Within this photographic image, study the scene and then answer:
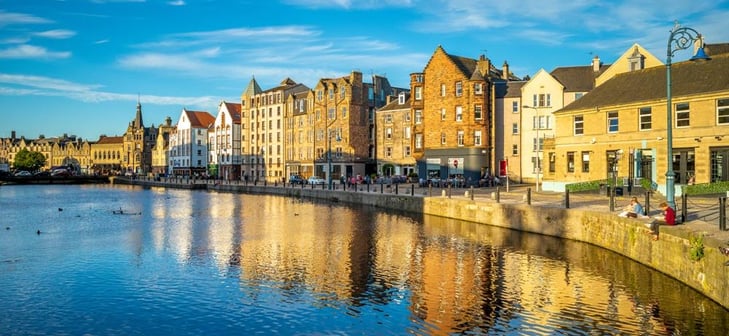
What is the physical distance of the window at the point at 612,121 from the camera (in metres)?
44.6

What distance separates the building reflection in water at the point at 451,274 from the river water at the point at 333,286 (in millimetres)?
72

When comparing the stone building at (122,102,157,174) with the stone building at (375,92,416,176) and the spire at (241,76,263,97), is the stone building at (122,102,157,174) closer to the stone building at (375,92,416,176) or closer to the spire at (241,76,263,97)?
the spire at (241,76,263,97)

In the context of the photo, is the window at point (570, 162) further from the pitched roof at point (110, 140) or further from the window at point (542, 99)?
the pitched roof at point (110, 140)

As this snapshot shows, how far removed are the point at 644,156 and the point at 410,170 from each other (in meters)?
43.3

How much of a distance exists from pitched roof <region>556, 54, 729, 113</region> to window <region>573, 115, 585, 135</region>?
885 mm

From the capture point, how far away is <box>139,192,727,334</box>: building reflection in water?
17109mm

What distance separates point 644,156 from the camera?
4247cm

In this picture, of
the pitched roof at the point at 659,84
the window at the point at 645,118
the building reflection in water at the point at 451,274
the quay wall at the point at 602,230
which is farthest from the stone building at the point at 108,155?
the window at the point at 645,118

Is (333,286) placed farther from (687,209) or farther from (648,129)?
(648,129)

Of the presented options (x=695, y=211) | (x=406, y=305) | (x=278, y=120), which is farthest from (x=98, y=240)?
(x=278, y=120)

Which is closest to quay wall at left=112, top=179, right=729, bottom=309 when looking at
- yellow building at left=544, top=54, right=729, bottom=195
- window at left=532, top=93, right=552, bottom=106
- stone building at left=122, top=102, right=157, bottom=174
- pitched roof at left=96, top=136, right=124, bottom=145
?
yellow building at left=544, top=54, right=729, bottom=195

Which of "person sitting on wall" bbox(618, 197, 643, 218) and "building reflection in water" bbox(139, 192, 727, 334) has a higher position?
"person sitting on wall" bbox(618, 197, 643, 218)

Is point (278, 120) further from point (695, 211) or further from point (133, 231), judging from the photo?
point (695, 211)

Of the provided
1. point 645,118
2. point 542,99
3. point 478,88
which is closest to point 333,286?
point 645,118
